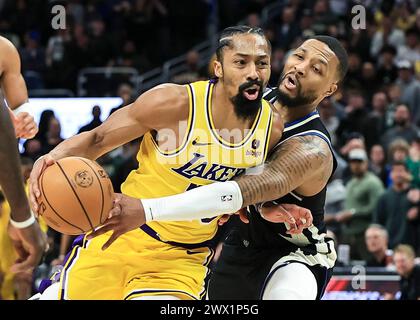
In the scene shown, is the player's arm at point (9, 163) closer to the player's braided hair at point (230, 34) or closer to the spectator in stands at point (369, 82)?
the player's braided hair at point (230, 34)

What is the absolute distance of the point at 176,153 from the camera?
4.73 metres

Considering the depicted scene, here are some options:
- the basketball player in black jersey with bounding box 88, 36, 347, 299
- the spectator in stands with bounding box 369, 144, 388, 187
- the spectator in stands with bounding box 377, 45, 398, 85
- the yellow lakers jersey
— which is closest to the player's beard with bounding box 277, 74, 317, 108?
the basketball player in black jersey with bounding box 88, 36, 347, 299

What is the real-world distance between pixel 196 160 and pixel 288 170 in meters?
0.49

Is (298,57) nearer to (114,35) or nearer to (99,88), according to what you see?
(99,88)

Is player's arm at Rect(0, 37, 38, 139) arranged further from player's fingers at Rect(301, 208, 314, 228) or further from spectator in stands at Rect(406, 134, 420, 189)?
spectator in stands at Rect(406, 134, 420, 189)

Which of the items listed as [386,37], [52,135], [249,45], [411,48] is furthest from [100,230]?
[386,37]

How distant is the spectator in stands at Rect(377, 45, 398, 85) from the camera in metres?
12.2

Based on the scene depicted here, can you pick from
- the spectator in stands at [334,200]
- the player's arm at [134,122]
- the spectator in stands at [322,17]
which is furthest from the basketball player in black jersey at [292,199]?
the spectator in stands at [322,17]

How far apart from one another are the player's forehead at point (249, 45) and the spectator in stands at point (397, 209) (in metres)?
5.11

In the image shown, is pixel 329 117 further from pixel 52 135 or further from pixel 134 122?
pixel 134 122

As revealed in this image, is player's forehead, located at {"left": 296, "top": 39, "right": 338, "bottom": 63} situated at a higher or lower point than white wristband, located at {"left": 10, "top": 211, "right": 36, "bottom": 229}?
higher

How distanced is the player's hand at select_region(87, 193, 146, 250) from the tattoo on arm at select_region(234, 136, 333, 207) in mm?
592

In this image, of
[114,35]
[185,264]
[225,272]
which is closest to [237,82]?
[185,264]

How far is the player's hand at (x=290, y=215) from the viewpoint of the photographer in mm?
4973
